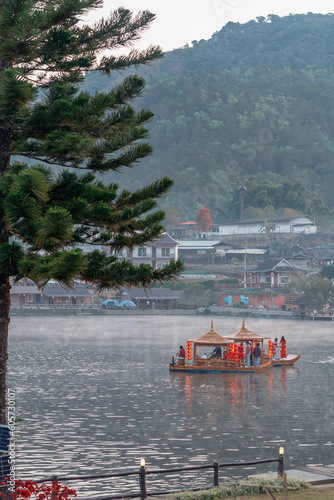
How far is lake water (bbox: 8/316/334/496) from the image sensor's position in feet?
77.3

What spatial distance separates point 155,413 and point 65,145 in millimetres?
20266

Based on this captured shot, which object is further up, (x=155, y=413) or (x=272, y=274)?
(x=272, y=274)

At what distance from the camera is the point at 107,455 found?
24.1m


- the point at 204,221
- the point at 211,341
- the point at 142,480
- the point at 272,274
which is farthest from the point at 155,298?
the point at 142,480

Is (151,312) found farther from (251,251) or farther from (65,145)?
(65,145)

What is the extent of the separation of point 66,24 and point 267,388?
27.9 metres

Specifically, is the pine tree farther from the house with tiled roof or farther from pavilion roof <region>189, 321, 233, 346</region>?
the house with tiled roof

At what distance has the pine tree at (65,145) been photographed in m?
13.3

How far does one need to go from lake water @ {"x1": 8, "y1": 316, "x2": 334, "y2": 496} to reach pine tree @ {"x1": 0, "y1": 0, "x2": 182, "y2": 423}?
7432 millimetres

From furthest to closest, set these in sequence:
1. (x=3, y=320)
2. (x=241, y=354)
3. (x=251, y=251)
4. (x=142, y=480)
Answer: (x=251, y=251)
(x=241, y=354)
(x=3, y=320)
(x=142, y=480)

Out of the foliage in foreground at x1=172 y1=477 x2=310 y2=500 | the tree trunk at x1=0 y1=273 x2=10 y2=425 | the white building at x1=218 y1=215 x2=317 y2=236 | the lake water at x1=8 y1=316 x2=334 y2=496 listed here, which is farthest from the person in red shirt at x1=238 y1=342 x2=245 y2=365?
the white building at x1=218 y1=215 x2=317 y2=236

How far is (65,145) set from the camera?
14922 mm

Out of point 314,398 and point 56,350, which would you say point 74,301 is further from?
point 314,398

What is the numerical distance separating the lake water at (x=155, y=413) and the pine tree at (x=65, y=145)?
7.43 metres
